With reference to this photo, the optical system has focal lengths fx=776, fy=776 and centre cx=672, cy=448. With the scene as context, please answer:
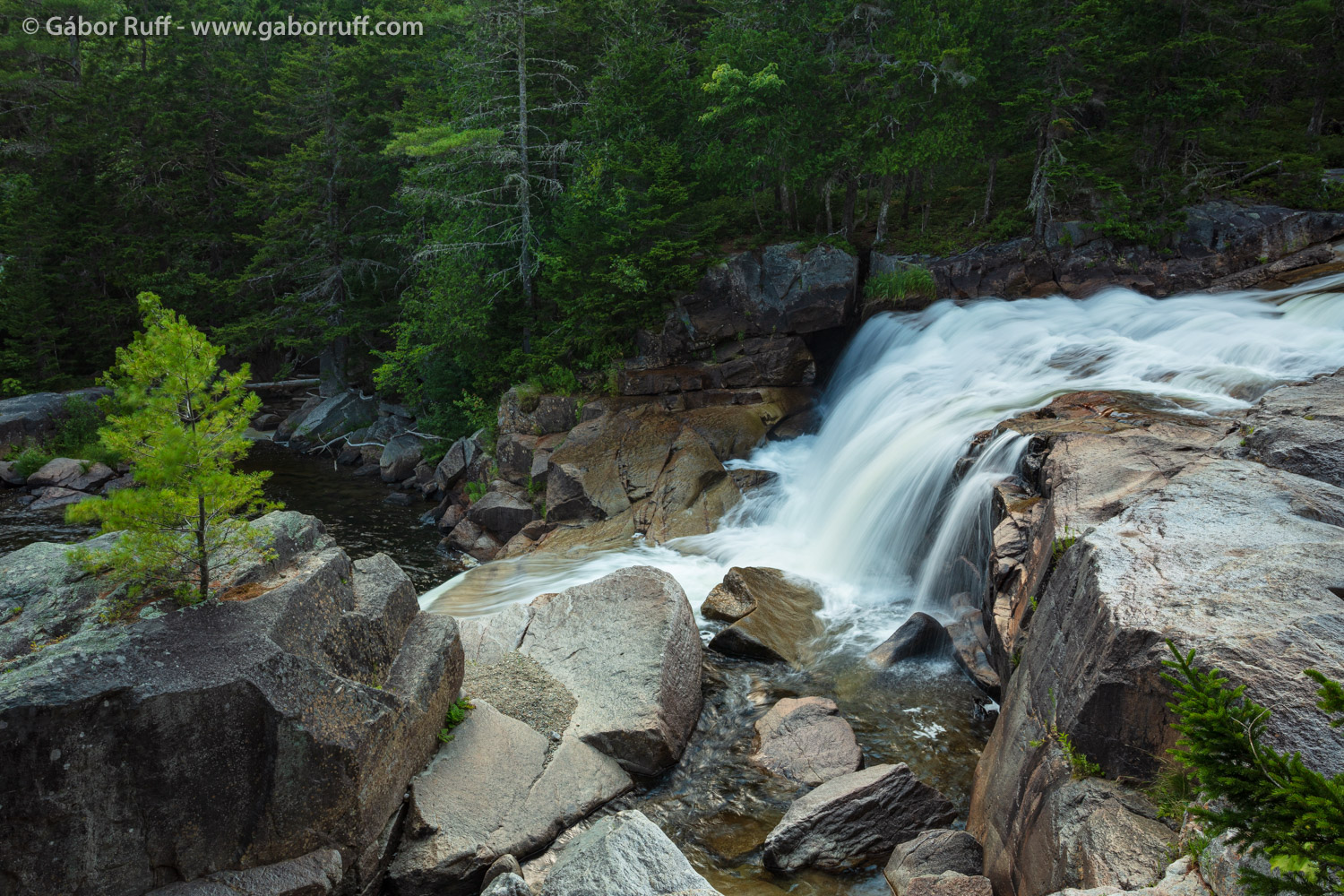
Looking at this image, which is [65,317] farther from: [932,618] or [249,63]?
[932,618]

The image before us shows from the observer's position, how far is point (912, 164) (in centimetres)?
1809

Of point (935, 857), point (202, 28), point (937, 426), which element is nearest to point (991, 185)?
point (937, 426)

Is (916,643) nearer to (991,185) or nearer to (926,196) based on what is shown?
(926,196)

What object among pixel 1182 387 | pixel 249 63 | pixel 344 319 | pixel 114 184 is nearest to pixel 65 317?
pixel 114 184

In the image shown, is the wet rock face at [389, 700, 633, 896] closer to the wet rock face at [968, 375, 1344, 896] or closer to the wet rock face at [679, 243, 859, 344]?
the wet rock face at [968, 375, 1344, 896]

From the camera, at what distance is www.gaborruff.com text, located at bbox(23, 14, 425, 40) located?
28.6 m

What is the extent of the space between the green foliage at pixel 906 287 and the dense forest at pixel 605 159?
1149 mm

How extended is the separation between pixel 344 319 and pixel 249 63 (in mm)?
14668

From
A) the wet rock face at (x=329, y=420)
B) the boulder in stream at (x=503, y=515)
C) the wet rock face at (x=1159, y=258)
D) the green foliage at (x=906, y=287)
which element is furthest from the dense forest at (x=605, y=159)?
the boulder in stream at (x=503, y=515)

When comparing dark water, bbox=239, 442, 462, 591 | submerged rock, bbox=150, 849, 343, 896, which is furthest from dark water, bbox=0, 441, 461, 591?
submerged rock, bbox=150, 849, 343, 896

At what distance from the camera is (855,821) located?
672cm

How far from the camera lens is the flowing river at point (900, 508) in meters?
7.83

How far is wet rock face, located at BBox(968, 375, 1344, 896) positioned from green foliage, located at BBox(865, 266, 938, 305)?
11.8 metres

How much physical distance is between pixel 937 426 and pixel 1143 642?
8.73 m
